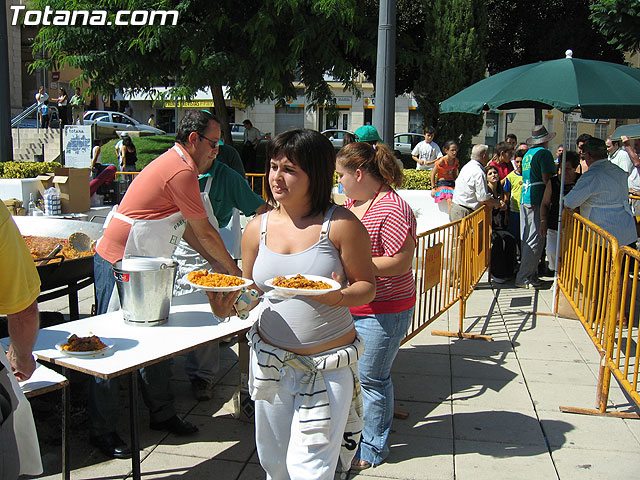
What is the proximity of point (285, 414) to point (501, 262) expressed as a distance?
21.9ft

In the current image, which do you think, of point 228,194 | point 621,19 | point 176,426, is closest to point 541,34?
point 621,19

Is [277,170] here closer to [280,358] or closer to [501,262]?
[280,358]

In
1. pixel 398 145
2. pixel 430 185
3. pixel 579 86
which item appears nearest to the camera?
pixel 579 86

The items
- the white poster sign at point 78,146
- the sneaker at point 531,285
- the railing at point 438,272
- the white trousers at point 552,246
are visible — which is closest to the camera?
the railing at point 438,272

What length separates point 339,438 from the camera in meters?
2.70

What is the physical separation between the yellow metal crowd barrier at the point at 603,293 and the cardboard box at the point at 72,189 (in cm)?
697

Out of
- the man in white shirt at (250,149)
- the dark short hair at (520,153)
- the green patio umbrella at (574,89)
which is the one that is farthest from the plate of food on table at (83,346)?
the man in white shirt at (250,149)

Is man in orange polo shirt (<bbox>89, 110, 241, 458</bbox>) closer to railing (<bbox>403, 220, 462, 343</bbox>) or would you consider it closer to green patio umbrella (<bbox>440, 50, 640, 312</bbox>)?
railing (<bbox>403, 220, 462, 343</bbox>)

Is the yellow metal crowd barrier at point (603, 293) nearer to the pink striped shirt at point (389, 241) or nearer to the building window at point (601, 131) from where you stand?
the pink striped shirt at point (389, 241)

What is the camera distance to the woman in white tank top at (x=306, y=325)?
2641mm

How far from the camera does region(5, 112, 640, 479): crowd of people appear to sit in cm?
265

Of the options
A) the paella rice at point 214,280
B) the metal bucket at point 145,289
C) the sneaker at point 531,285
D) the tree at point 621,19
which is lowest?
the sneaker at point 531,285

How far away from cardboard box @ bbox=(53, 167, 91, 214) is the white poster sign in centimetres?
371

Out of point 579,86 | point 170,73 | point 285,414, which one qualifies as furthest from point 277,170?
point 170,73
